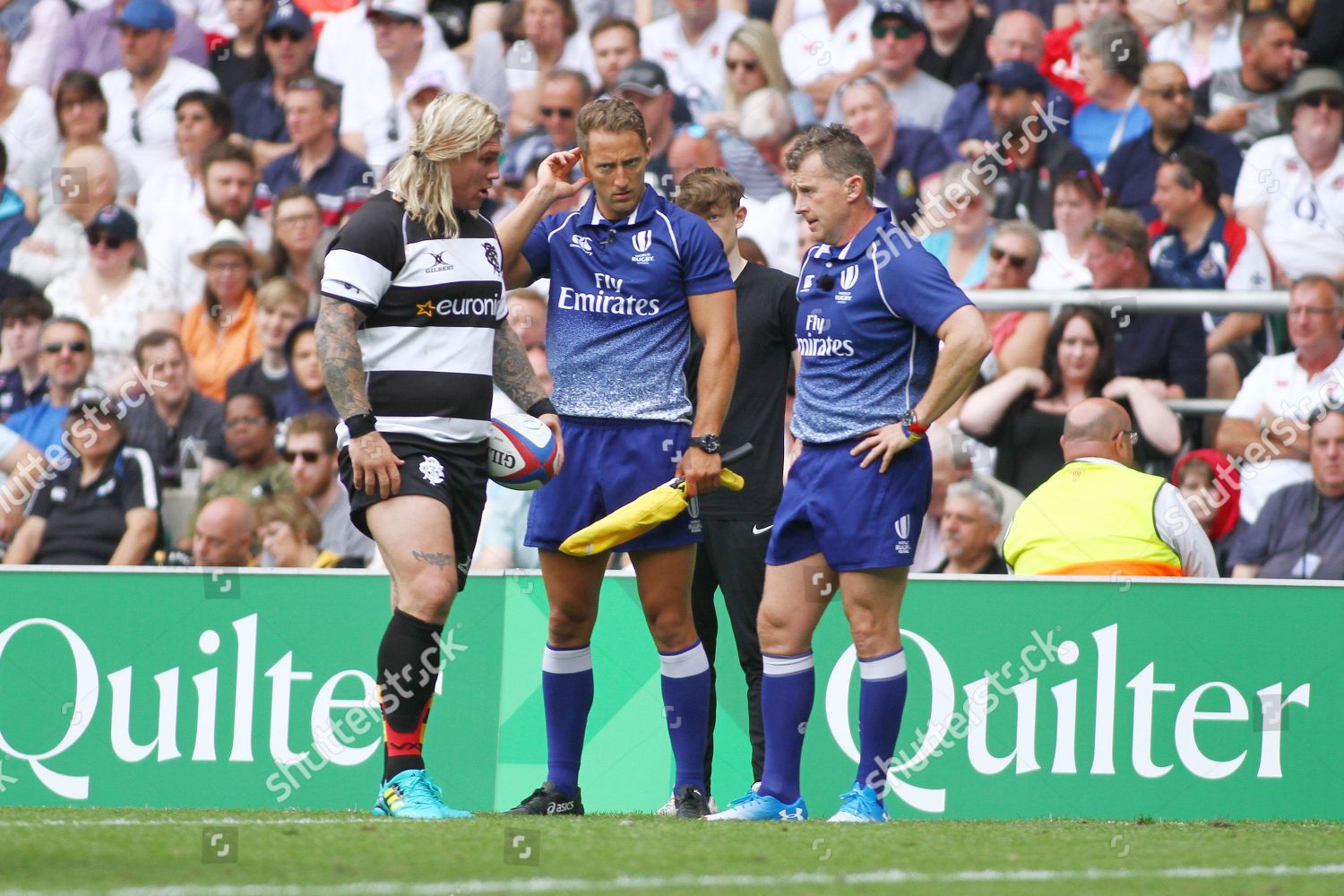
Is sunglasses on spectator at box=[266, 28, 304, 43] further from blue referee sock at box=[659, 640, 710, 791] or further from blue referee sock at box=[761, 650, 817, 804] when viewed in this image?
blue referee sock at box=[761, 650, 817, 804]

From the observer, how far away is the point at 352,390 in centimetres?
525

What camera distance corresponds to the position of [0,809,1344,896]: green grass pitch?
3.96 meters

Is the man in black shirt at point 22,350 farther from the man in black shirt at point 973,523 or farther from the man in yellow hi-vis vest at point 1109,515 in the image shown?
the man in yellow hi-vis vest at point 1109,515

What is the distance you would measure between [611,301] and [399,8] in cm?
694

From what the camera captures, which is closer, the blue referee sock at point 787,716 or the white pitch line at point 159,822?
the white pitch line at point 159,822

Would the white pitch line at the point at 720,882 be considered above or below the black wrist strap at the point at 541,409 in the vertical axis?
below

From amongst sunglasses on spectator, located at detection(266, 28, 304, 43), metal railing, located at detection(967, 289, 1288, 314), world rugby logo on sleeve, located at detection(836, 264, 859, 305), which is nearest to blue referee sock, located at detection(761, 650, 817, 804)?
world rugby logo on sleeve, located at detection(836, 264, 859, 305)

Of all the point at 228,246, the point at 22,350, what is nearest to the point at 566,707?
the point at 228,246

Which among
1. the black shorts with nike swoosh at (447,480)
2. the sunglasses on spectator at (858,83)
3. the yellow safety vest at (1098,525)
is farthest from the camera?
the sunglasses on spectator at (858,83)

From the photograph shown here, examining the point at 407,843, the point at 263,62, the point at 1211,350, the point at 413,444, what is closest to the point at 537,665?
the point at 413,444

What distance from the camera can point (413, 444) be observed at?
542 cm

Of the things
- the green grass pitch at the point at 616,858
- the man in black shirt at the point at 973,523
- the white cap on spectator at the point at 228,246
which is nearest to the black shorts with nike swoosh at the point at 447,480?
the green grass pitch at the point at 616,858

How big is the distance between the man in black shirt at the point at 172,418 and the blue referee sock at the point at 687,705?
16.0 feet

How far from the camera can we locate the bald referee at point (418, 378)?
5.28 m
